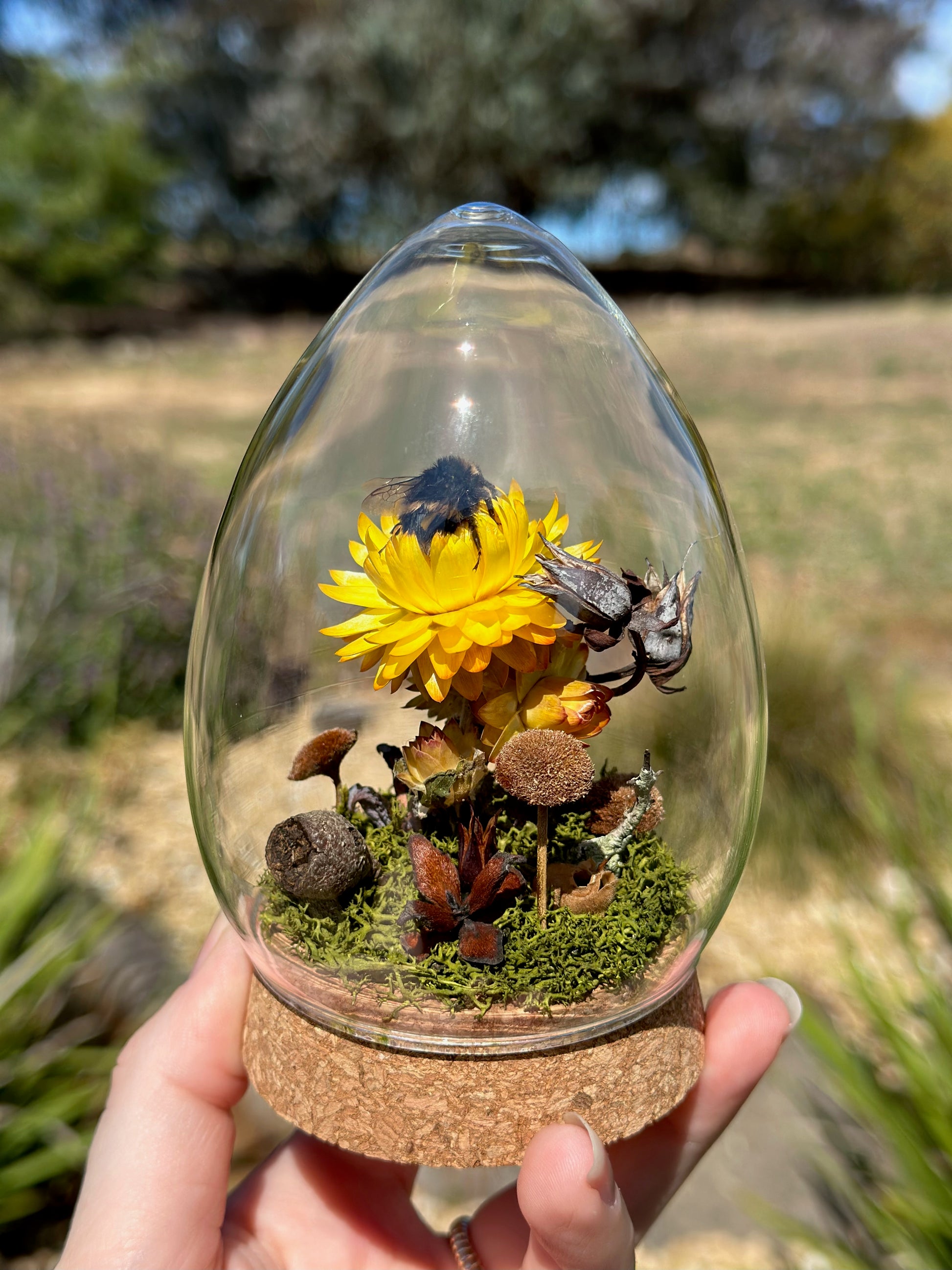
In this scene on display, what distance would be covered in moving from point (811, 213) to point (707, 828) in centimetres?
1827

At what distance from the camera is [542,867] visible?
85 cm

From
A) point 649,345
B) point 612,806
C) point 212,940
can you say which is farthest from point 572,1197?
point 649,345

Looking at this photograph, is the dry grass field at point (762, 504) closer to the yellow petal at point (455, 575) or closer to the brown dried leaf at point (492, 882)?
the brown dried leaf at point (492, 882)

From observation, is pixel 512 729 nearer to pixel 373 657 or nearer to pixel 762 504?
pixel 373 657

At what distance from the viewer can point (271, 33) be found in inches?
543

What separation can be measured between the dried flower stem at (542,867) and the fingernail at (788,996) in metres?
0.39

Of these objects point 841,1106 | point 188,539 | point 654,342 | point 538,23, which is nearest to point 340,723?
point 841,1106

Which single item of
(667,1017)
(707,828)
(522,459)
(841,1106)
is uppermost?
(522,459)

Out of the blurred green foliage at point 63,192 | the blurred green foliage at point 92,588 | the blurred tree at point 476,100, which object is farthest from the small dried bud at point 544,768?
the blurred tree at point 476,100

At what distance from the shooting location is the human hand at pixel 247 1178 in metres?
0.98

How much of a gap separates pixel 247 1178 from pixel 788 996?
68 centimetres

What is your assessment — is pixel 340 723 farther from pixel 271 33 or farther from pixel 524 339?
pixel 271 33

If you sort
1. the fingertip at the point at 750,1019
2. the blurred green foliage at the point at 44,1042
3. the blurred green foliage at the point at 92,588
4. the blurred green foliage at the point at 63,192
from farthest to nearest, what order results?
the blurred green foliage at the point at 63,192 < the blurred green foliage at the point at 92,588 < the blurred green foliage at the point at 44,1042 < the fingertip at the point at 750,1019

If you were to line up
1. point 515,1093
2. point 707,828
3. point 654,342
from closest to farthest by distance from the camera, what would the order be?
point 515,1093, point 707,828, point 654,342
